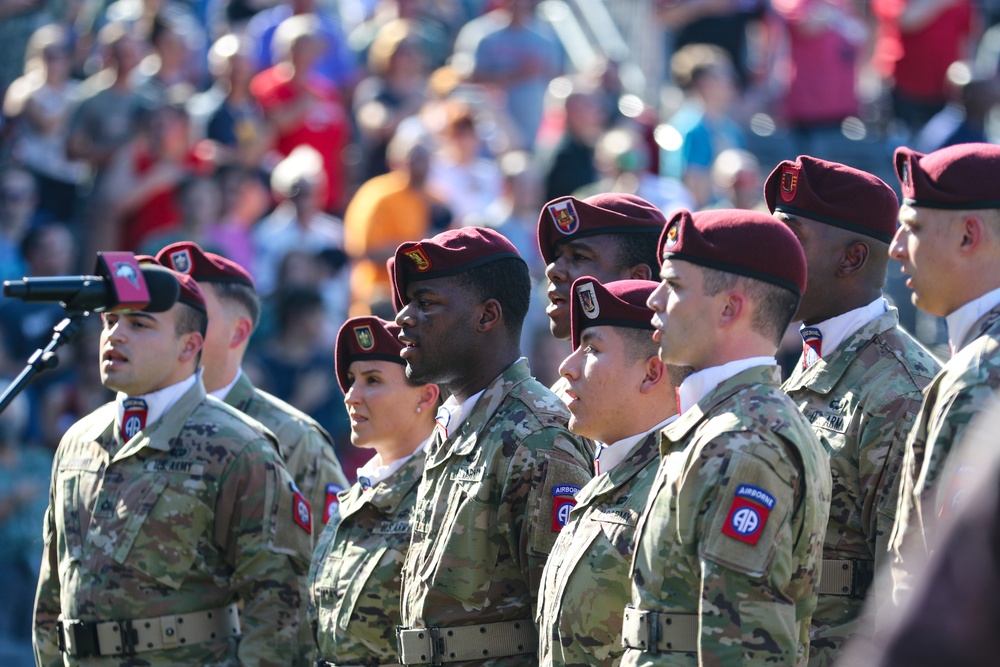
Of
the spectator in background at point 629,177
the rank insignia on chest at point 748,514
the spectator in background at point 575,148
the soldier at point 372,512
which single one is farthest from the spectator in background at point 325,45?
the rank insignia on chest at point 748,514

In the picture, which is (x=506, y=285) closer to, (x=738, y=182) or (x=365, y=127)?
(x=738, y=182)

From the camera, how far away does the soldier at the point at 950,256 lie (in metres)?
3.78

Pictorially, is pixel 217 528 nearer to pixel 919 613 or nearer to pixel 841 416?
pixel 841 416

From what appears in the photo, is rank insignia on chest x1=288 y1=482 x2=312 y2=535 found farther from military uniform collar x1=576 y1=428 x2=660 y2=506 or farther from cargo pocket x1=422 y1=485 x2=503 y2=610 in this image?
military uniform collar x1=576 y1=428 x2=660 y2=506

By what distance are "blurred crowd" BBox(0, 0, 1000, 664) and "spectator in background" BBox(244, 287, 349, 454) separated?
0.05 ft

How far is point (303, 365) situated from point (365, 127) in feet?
11.7

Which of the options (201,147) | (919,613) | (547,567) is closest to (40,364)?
(547,567)

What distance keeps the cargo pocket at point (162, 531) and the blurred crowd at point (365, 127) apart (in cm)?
334

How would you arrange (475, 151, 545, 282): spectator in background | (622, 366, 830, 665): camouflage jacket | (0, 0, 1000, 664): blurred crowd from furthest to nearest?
(475, 151, 545, 282): spectator in background, (0, 0, 1000, 664): blurred crowd, (622, 366, 830, 665): camouflage jacket

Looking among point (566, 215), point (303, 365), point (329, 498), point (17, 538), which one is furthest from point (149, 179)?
point (566, 215)

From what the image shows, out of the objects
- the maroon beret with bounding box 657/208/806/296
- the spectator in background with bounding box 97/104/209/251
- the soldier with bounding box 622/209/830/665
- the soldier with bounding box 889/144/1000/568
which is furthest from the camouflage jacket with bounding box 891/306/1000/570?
the spectator in background with bounding box 97/104/209/251

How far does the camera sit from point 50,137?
11031mm

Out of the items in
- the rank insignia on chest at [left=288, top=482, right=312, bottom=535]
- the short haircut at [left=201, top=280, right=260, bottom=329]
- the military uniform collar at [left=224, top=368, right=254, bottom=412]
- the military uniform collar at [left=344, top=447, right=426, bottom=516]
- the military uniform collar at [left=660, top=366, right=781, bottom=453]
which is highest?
the short haircut at [left=201, top=280, right=260, bottom=329]

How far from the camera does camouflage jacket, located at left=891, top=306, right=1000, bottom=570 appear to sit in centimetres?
362
